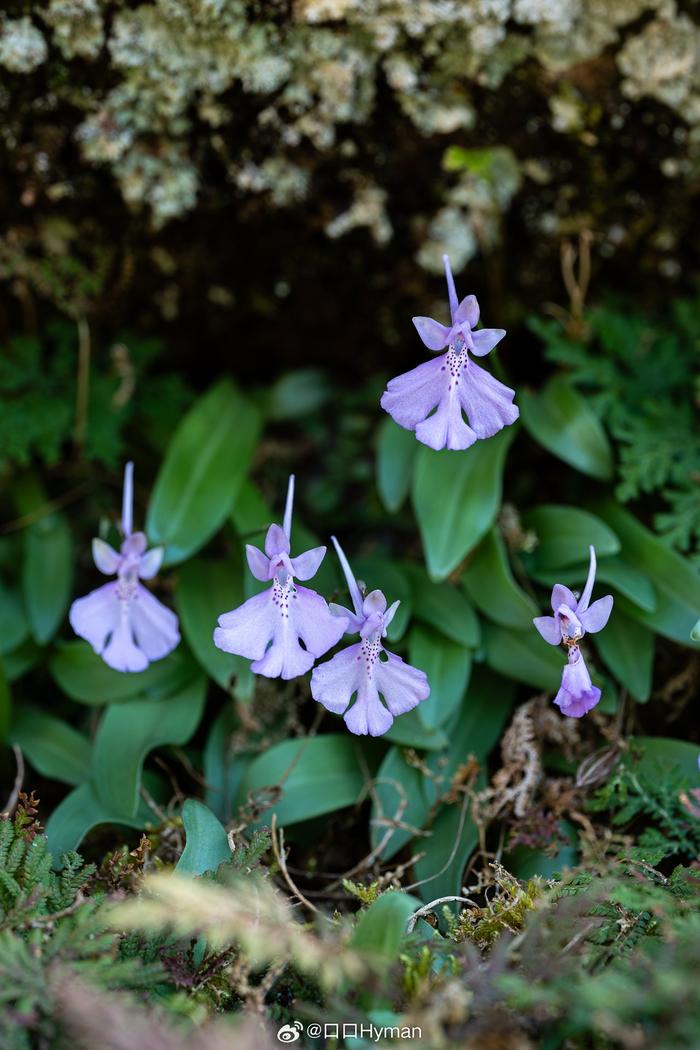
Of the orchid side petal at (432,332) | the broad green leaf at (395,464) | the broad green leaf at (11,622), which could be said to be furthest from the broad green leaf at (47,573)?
the orchid side petal at (432,332)

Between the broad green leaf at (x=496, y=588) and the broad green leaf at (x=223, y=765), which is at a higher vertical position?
the broad green leaf at (x=496, y=588)

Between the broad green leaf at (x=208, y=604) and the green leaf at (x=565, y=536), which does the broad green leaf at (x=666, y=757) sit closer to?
the green leaf at (x=565, y=536)

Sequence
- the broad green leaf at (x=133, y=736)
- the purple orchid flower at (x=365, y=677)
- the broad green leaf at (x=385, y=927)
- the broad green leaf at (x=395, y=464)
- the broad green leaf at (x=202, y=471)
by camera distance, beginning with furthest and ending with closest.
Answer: the broad green leaf at (x=395, y=464) < the broad green leaf at (x=202, y=471) < the broad green leaf at (x=133, y=736) < the purple orchid flower at (x=365, y=677) < the broad green leaf at (x=385, y=927)

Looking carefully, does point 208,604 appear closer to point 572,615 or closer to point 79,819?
point 79,819

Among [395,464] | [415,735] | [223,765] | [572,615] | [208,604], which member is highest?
[572,615]

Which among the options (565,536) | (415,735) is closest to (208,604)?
(415,735)

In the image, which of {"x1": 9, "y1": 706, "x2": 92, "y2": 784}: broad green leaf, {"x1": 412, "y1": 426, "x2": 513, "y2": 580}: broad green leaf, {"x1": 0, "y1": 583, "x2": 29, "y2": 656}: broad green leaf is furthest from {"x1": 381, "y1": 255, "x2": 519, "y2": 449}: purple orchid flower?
{"x1": 0, "y1": 583, "x2": 29, "y2": 656}: broad green leaf

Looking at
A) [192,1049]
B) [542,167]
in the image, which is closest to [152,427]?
[542,167]
